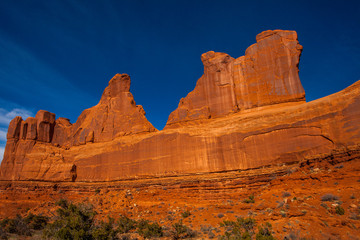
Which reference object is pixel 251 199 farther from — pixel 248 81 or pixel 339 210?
pixel 248 81

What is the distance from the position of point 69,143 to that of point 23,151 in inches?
257

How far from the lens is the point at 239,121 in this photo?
23.4 metres

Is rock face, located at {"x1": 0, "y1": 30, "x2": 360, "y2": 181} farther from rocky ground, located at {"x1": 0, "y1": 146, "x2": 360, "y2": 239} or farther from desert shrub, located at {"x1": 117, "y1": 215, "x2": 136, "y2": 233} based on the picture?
desert shrub, located at {"x1": 117, "y1": 215, "x2": 136, "y2": 233}

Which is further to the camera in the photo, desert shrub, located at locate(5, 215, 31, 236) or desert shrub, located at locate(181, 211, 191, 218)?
desert shrub, located at locate(181, 211, 191, 218)

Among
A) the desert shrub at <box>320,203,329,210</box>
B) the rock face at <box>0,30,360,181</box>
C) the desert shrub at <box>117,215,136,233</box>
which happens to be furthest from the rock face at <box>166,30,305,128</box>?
the desert shrub at <box>117,215,136,233</box>

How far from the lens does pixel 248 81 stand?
85.4 feet

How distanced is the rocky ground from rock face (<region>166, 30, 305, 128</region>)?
775 centimetres

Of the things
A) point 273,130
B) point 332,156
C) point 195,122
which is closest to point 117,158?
point 195,122

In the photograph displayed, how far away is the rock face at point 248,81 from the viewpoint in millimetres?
23750

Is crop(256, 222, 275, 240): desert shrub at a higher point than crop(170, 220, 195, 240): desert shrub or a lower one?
higher

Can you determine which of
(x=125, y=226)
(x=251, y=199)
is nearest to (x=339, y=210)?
(x=251, y=199)

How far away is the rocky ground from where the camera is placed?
38.7ft

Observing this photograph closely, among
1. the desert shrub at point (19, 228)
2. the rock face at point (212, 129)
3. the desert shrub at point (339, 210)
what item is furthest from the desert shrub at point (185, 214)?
the desert shrub at point (19, 228)

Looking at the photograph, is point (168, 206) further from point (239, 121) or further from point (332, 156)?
point (332, 156)
